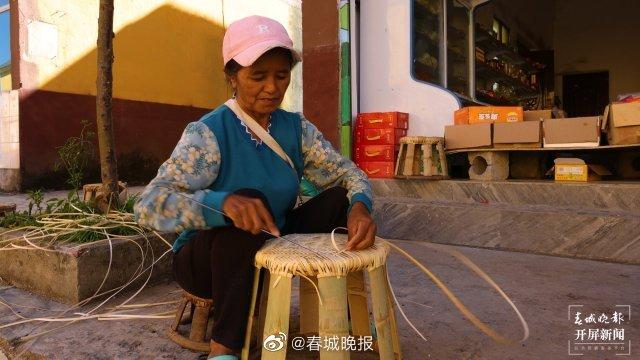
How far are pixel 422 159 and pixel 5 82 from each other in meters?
5.32

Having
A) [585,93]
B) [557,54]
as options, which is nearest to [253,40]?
[585,93]

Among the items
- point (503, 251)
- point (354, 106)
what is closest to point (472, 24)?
point (354, 106)

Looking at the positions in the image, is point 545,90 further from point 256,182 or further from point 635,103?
point 256,182

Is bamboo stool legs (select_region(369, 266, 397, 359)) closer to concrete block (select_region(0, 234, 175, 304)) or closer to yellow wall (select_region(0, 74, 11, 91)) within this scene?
concrete block (select_region(0, 234, 175, 304))

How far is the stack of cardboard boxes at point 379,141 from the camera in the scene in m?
3.93

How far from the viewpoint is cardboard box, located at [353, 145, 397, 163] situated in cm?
391

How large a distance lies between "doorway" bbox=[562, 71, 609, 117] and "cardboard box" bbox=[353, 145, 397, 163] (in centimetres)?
662

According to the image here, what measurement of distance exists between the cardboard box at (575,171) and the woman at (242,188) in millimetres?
2336

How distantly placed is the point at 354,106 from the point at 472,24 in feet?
7.07

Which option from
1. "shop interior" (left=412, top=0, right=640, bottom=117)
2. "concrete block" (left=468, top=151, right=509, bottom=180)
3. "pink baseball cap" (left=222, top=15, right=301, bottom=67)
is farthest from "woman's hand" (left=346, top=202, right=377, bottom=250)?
"shop interior" (left=412, top=0, right=640, bottom=117)

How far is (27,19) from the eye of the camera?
17.1ft

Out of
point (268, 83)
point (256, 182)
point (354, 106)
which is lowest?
point (256, 182)

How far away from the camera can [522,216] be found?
2875 millimetres

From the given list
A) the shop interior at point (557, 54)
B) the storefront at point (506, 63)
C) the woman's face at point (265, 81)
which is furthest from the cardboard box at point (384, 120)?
the woman's face at point (265, 81)
